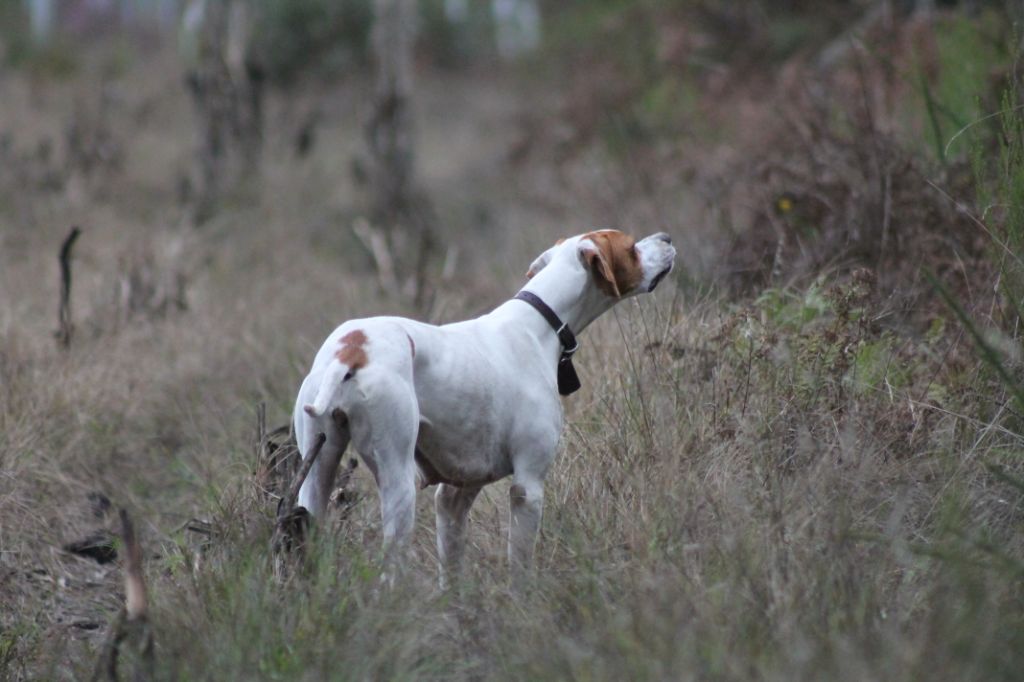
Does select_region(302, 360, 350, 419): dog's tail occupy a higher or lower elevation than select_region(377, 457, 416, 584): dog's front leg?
higher

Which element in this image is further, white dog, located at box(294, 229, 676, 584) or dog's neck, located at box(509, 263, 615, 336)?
dog's neck, located at box(509, 263, 615, 336)

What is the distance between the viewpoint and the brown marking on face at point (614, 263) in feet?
14.5

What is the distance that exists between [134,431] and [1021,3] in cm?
493

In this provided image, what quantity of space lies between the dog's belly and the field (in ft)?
1.00

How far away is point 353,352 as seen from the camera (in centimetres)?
376

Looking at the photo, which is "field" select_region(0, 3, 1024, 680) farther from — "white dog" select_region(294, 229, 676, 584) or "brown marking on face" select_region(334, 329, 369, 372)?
"brown marking on face" select_region(334, 329, 369, 372)

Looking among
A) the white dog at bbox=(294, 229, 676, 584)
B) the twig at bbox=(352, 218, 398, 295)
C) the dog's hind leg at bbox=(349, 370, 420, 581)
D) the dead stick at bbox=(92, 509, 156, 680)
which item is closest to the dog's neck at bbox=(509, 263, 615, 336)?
the white dog at bbox=(294, 229, 676, 584)

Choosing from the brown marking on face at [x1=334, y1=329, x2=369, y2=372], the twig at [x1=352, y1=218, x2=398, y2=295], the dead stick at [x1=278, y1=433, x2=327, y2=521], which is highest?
the brown marking on face at [x1=334, y1=329, x2=369, y2=372]

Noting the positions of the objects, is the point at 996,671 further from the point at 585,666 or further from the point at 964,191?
the point at 964,191

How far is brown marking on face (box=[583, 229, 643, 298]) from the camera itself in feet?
14.5

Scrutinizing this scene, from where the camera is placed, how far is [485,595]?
3861 millimetres

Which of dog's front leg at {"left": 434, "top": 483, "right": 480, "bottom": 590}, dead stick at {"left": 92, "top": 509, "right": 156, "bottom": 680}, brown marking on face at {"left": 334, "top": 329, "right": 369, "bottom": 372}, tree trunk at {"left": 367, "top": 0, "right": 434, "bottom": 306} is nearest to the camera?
dead stick at {"left": 92, "top": 509, "right": 156, "bottom": 680}

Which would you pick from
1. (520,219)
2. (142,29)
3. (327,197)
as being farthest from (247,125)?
(142,29)

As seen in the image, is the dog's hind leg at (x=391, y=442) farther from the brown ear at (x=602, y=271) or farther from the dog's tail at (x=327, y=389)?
the brown ear at (x=602, y=271)
